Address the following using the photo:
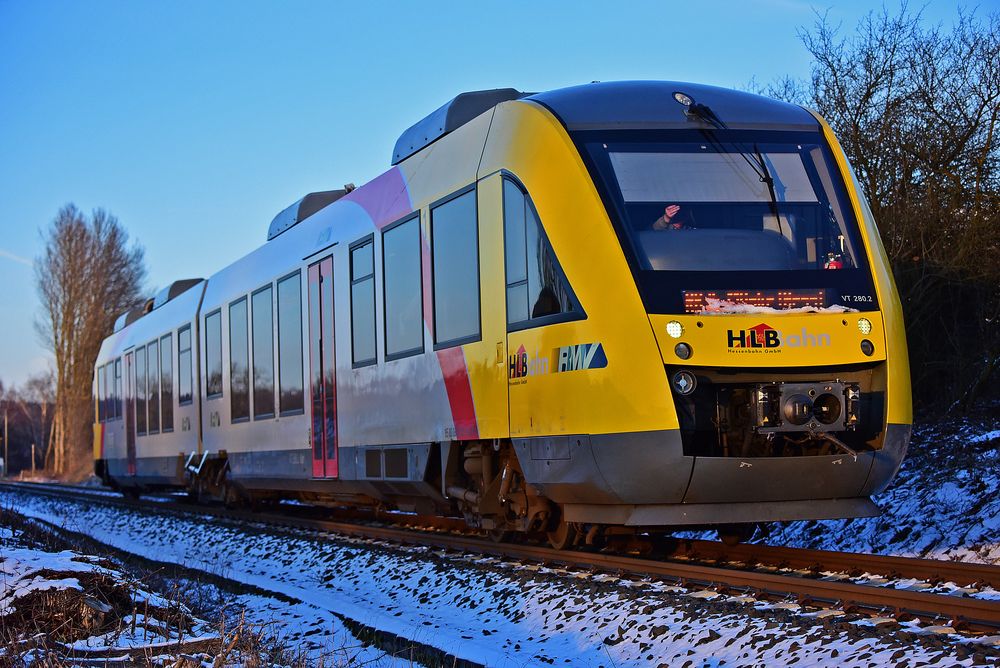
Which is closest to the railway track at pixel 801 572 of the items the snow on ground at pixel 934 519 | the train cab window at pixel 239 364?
A: the snow on ground at pixel 934 519

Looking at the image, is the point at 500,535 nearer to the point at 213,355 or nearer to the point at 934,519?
the point at 934,519

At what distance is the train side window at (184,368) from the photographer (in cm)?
1811

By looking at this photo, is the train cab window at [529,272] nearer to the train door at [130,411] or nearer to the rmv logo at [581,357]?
the rmv logo at [581,357]

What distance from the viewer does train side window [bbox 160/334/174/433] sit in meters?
19.2

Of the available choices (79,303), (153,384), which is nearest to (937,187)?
(153,384)

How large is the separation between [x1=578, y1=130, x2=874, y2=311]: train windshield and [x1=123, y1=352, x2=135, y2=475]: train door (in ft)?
53.3

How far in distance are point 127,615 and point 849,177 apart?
18.3 ft

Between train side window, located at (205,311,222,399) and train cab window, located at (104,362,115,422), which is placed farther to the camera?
train cab window, located at (104,362,115,422)

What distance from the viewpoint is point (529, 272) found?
8.25m

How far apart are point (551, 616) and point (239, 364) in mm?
9418

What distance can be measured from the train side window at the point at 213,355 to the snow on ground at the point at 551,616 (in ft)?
17.1

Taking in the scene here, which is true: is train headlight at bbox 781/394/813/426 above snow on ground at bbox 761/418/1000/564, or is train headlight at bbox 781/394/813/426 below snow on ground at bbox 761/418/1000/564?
above

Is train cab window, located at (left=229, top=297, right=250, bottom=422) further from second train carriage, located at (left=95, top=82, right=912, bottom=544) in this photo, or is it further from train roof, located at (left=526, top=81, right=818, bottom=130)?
train roof, located at (left=526, top=81, right=818, bottom=130)

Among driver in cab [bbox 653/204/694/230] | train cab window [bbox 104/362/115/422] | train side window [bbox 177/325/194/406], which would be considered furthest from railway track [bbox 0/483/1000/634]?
train cab window [bbox 104/362/115/422]
